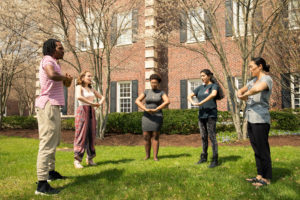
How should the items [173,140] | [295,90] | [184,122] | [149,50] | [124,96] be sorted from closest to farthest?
[173,140]
[184,122]
[295,90]
[149,50]
[124,96]

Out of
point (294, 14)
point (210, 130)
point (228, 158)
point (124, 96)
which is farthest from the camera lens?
point (124, 96)

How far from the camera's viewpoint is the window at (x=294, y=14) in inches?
393

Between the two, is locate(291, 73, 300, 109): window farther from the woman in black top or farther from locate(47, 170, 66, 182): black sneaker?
locate(47, 170, 66, 182): black sneaker

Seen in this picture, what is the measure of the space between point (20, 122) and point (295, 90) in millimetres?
A: 17944

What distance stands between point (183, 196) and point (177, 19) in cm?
943

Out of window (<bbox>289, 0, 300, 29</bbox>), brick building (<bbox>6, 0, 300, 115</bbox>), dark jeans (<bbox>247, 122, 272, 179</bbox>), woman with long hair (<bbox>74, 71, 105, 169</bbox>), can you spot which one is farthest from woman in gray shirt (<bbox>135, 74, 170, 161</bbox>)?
brick building (<bbox>6, 0, 300, 115</bbox>)

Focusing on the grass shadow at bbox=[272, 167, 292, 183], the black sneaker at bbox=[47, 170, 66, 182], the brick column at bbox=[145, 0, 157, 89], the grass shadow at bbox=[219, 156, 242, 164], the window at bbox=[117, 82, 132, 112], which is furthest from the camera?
the window at bbox=[117, 82, 132, 112]

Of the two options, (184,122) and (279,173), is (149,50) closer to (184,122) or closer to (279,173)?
(184,122)

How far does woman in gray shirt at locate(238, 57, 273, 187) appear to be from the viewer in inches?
147

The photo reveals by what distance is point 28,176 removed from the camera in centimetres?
464

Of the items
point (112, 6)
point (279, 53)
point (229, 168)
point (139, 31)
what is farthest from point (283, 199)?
point (139, 31)

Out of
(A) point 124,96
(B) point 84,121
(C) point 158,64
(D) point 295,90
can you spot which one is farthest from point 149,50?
(B) point 84,121

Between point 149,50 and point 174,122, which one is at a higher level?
point 149,50

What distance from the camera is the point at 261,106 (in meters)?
3.82
